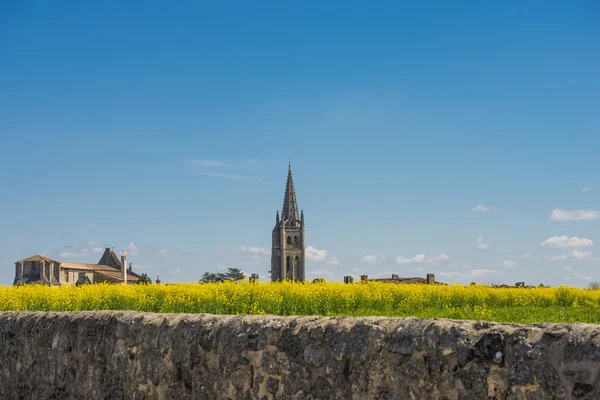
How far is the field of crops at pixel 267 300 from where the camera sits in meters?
13.4

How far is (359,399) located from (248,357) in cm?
133

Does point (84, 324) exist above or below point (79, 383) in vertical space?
above

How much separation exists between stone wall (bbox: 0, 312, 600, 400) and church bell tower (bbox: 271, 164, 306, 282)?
118543 mm

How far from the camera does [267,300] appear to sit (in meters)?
13.6

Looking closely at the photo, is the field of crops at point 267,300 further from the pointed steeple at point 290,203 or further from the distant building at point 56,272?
the pointed steeple at point 290,203

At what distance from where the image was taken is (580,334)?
4336mm

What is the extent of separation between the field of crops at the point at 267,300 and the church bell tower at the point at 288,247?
4370 inches

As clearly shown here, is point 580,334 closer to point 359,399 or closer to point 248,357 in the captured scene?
point 359,399

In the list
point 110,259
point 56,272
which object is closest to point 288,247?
point 110,259

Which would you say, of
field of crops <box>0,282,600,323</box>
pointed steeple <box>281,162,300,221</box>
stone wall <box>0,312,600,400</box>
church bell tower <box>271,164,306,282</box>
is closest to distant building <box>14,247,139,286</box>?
church bell tower <box>271,164,306,282</box>

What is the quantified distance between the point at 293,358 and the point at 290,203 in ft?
419

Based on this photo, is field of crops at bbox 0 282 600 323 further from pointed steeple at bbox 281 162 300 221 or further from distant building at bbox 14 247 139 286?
pointed steeple at bbox 281 162 300 221

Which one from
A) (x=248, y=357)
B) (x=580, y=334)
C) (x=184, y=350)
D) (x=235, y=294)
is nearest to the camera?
(x=580, y=334)

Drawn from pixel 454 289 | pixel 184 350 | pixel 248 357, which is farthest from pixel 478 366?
pixel 454 289
